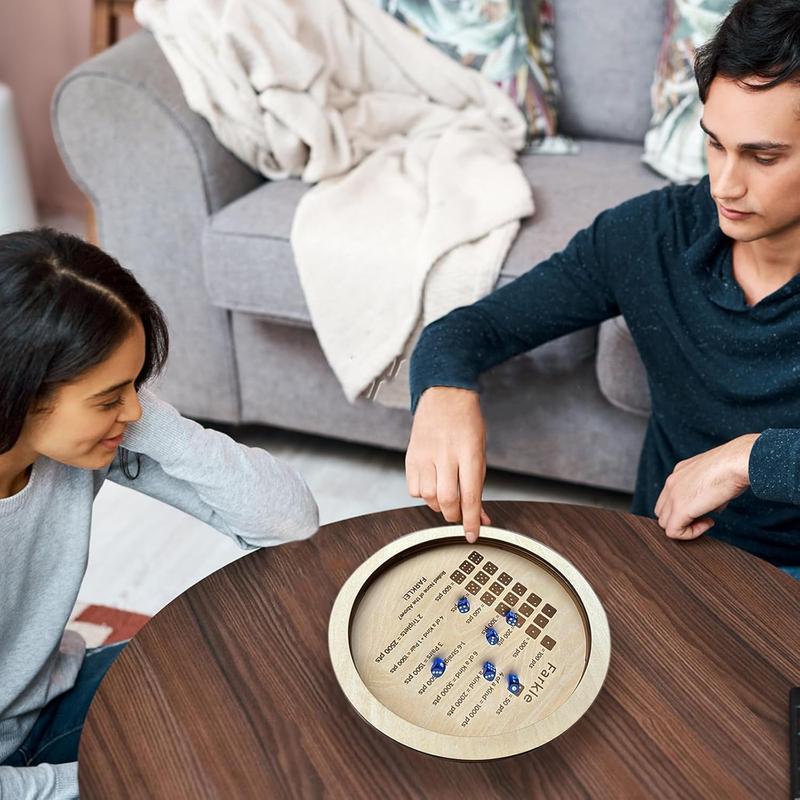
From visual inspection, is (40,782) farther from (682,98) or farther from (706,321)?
(682,98)

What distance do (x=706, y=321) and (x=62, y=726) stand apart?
0.80 meters

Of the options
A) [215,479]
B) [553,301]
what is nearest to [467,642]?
[215,479]

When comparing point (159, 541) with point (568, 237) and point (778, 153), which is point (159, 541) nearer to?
point (568, 237)

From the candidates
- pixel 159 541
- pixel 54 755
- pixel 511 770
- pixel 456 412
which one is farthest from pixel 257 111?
pixel 511 770

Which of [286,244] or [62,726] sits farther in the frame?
[286,244]

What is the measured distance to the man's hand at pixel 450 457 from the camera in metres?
0.93

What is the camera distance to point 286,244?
5.41 feet

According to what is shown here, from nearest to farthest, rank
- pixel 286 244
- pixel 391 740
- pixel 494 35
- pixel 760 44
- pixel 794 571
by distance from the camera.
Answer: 1. pixel 391 740
2. pixel 760 44
3. pixel 794 571
4. pixel 286 244
5. pixel 494 35

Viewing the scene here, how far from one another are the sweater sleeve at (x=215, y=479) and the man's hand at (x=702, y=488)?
36 cm

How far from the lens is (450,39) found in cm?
194

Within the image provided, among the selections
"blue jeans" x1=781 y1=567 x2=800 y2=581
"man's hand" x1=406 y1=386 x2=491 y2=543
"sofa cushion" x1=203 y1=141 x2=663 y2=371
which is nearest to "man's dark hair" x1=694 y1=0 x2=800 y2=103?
"man's hand" x1=406 y1=386 x2=491 y2=543

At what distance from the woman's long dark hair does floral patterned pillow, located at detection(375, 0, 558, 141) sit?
4.24ft

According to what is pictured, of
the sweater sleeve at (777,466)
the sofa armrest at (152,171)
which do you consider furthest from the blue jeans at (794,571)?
the sofa armrest at (152,171)

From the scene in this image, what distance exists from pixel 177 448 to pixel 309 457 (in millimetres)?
1005
